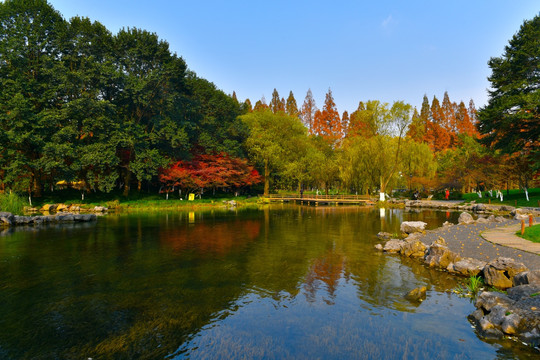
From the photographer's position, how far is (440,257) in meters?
14.2

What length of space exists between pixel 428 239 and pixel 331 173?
133 ft

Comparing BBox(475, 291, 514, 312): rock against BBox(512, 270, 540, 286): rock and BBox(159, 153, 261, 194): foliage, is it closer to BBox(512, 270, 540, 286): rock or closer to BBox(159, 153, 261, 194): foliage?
BBox(512, 270, 540, 286): rock

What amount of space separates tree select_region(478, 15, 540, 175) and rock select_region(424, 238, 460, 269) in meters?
27.8

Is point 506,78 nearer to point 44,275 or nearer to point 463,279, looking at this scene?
point 463,279

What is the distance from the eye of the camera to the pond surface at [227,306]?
295 inches

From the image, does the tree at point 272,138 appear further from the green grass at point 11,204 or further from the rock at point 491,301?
the rock at point 491,301

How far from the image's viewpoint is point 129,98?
45.0 meters

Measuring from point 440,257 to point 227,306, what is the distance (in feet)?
32.6

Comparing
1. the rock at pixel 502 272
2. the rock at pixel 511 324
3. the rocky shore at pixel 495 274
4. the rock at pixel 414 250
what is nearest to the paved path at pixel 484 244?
the rocky shore at pixel 495 274

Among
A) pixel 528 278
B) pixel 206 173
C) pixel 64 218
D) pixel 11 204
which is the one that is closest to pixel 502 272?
pixel 528 278

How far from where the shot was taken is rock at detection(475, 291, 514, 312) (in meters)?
8.86

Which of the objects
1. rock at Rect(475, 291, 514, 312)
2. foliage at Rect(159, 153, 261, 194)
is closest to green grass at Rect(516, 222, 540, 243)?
rock at Rect(475, 291, 514, 312)

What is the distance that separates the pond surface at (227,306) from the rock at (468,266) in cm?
64

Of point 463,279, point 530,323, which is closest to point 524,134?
point 463,279
